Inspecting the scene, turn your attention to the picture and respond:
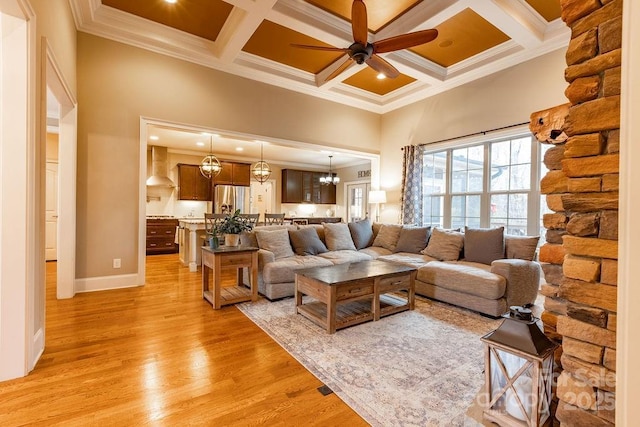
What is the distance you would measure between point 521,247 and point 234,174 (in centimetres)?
741

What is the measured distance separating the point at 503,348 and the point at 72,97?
185 inches

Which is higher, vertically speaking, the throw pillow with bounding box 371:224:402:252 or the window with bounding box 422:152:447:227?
the window with bounding box 422:152:447:227

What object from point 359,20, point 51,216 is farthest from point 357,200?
point 51,216

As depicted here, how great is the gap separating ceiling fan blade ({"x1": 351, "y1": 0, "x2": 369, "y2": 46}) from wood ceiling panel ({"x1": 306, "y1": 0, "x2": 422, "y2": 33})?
873 millimetres

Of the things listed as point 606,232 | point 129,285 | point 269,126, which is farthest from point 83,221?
point 606,232

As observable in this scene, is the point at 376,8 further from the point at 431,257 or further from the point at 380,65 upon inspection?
the point at 431,257

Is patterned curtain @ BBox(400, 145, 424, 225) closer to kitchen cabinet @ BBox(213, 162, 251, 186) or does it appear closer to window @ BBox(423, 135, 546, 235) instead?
window @ BBox(423, 135, 546, 235)

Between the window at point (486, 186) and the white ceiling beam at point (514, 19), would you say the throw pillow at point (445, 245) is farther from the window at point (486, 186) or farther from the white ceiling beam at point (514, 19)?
the white ceiling beam at point (514, 19)

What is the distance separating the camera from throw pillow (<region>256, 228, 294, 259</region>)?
4176 mm

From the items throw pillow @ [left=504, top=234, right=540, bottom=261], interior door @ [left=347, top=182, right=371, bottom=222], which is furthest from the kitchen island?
interior door @ [left=347, top=182, right=371, bottom=222]

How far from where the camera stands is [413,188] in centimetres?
580

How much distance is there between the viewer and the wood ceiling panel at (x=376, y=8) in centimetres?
349

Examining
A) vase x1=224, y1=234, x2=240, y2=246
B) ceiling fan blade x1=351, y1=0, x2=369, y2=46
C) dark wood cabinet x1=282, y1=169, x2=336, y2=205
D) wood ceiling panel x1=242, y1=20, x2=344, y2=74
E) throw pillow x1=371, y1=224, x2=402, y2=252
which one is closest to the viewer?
ceiling fan blade x1=351, y1=0, x2=369, y2=46

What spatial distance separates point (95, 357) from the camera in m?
2.28
